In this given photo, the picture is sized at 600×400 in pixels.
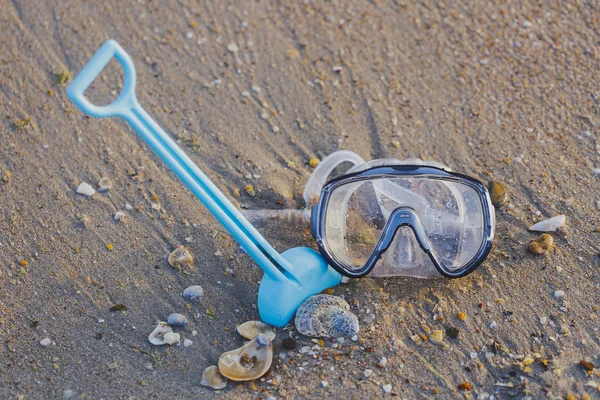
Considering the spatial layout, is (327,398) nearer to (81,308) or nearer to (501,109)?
(81,308)

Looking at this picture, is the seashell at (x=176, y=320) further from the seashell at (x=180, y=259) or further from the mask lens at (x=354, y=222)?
the mask lens at (x=354, y=222)

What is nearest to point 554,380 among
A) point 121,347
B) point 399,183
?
point 399,183

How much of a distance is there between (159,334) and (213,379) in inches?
15.0

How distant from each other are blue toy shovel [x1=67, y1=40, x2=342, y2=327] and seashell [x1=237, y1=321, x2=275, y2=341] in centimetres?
3

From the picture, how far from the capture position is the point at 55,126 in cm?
444

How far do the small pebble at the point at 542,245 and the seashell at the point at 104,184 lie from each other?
2.30 metres

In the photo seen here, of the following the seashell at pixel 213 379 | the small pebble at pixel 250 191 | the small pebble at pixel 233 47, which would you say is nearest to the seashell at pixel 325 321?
the seashell at pixel 213 379

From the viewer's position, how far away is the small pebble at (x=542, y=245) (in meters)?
3.75

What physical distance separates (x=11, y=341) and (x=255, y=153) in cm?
173

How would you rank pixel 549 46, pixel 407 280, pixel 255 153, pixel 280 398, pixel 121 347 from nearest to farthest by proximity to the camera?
A: pixel 280 398 → pixel 121 347 → pixel 407 280 → pixel 255 153 → pixel 549 46

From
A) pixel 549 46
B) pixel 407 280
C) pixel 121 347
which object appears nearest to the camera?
A: pixel 121 347

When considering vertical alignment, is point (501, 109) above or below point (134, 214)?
below

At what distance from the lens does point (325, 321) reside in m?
3.38

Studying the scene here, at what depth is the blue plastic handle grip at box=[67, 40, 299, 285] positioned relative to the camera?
2826 mm
